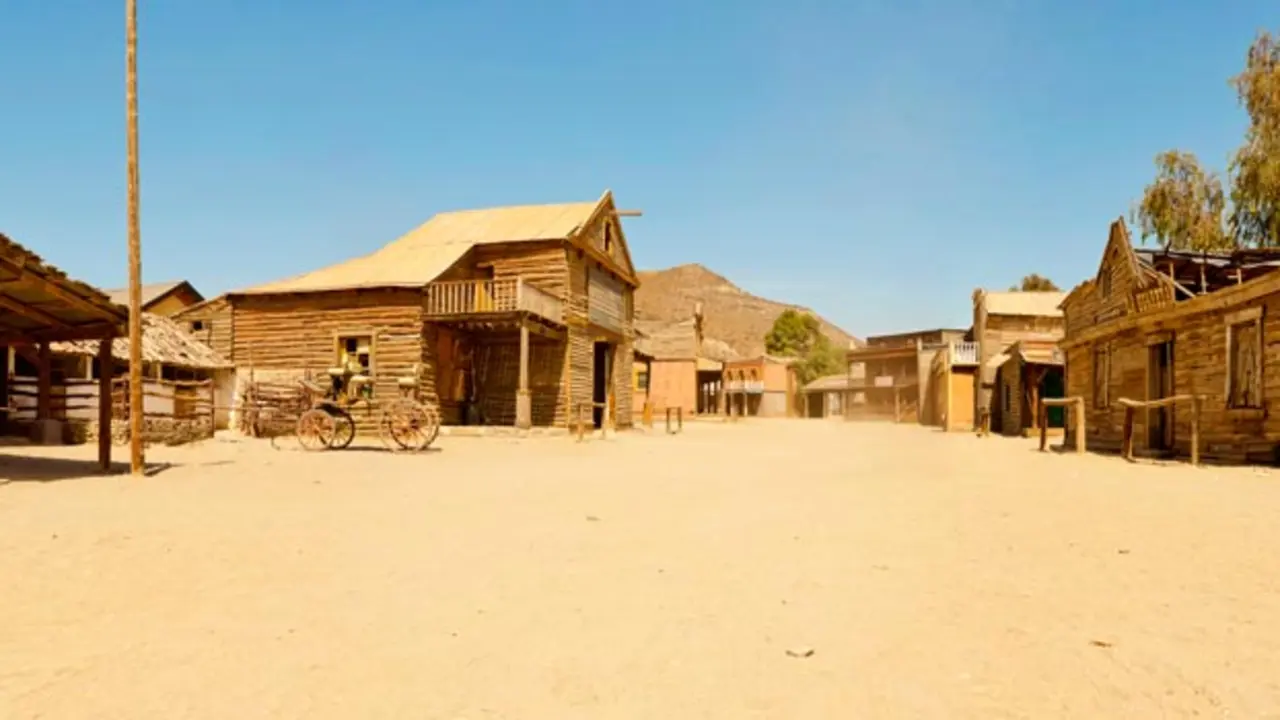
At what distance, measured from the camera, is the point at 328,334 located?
79.9 feet

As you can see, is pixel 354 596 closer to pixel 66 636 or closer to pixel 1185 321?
pixel 66 636

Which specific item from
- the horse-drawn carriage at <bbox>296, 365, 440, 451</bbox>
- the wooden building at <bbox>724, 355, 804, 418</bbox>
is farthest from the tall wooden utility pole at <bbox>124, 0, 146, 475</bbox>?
the wooden building at <bbox>724, 355, 804, 418</bbox>

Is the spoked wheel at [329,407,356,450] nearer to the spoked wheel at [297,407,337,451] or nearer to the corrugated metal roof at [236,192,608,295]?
the spoked wheel at [297,407,337,451]

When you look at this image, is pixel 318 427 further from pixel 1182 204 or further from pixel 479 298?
pixel 1182 204

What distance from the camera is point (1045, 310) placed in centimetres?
4000

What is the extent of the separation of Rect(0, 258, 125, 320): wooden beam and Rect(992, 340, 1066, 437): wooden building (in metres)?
27.5

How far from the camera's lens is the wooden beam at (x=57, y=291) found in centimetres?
984

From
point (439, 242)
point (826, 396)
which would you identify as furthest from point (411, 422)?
point (826, 396)

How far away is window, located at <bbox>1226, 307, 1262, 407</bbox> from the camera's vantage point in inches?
550

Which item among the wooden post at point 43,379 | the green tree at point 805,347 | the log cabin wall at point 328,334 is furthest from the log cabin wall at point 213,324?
the green tree at point 805,347

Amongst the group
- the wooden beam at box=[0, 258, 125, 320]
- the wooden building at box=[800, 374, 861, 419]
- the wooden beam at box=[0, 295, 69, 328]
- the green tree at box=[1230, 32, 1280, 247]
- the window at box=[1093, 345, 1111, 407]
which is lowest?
the wooden building at box=[800, 374, 861, 419]

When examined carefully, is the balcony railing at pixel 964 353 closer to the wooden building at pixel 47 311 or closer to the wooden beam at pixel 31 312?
the wooden building at pixel 47 311

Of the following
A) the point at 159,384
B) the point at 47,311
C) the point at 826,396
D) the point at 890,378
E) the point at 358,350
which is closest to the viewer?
the point at 47,311

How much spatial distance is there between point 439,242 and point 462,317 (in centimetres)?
602
